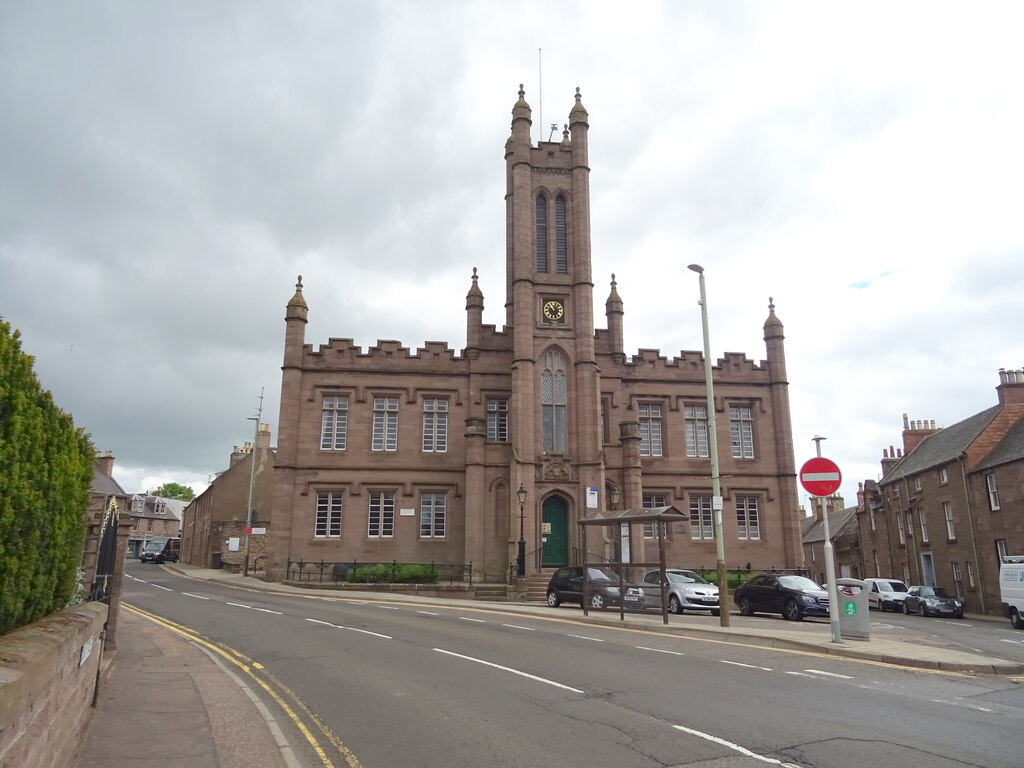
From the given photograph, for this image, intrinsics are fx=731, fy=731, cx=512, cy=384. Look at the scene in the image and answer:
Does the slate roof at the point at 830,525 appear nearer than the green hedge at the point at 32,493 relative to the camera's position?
No

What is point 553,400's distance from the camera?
1389 inches

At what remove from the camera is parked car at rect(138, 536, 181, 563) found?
215 ft

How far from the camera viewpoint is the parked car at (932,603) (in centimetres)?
3197

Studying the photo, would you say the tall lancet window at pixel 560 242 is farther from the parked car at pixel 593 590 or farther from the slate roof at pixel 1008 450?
the slate roof at pixel 1008 450

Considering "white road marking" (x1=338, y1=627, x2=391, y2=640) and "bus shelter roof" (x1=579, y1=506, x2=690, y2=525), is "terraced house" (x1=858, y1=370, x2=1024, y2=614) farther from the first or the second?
"white road marking" (x1=338, y1=627, x2=391, y2=640)

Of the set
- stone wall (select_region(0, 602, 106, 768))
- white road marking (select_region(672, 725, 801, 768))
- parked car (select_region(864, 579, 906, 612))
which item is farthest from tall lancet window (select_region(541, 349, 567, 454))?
stone wall (select_region(0, 602, 106, 768))

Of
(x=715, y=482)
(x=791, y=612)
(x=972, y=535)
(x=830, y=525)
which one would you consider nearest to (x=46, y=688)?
(x=715, y=482)

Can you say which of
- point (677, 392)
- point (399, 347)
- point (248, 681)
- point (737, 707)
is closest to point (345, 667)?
point (248, 681)

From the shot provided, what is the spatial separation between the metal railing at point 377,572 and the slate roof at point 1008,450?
81.0 ft

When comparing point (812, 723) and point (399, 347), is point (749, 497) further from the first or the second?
point (812, 723)

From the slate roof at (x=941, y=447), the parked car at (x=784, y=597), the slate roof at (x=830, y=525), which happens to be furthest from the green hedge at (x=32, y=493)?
the slate roof at (x=830, y=525)

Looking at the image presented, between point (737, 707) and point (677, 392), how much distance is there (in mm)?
31113

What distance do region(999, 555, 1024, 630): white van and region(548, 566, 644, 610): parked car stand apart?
15.4 meters

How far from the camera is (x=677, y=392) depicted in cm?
3919
